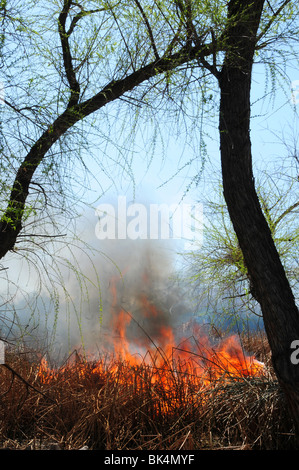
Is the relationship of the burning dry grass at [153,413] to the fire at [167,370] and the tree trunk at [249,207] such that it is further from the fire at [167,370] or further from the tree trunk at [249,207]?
the tree trunk at [249,207]

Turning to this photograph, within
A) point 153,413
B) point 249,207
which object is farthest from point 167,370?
point 249,207

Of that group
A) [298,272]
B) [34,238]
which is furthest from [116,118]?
[298,272]

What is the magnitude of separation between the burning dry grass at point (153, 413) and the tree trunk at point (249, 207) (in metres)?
0.36

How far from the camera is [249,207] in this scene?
8.31 ft

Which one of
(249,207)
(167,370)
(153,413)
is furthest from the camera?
(167,370)

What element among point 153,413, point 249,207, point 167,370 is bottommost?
point 153,413

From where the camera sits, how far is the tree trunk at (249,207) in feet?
7.85

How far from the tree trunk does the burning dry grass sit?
355mm

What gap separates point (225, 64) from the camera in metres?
2.62

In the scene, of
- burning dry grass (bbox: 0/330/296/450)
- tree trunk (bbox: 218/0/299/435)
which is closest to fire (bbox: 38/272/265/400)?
burning dry grass (bbox: 0/330/296/450)

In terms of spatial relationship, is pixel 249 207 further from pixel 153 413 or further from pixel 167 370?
pixel 153 413

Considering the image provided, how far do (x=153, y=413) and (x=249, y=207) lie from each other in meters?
1.34

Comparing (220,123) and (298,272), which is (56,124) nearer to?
(220,123)
